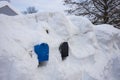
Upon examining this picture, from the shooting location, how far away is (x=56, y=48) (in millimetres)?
4516

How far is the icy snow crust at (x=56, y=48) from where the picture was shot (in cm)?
329

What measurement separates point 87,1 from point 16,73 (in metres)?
15.4

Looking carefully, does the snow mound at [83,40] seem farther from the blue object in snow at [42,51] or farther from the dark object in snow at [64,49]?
the blue object in snow at [42,51]

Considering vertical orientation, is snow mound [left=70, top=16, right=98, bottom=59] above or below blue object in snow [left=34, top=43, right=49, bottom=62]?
below

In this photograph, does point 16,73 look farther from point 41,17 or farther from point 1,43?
point 41,17

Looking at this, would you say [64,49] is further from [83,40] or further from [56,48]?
[83,40]

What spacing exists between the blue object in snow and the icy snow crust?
95 mm

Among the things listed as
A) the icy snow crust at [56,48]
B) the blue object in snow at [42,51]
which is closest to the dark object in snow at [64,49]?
the icy snow crust at [56,48]

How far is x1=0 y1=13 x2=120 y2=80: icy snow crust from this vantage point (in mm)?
3291

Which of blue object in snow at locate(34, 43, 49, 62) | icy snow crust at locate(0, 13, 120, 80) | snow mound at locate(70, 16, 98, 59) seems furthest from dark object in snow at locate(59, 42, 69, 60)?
blue object in snow at locate(34, 43, 49, 62)

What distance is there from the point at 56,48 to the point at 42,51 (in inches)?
21.8

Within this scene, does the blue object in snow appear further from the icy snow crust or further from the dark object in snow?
the dark object in snow

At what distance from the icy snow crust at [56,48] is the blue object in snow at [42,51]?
95mm

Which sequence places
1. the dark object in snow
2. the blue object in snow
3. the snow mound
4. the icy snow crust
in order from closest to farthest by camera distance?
the icy snow crust
the blue object in snow
the dark object in snow
the snow mound
